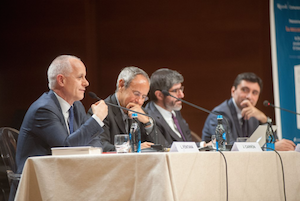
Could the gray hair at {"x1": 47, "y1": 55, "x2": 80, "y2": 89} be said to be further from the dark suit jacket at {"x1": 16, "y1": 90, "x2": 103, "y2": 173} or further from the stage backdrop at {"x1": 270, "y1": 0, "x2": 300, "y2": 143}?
the stage backdrop at {"x1": 270, "y1": 0, "x2": 300, "y2": 143}

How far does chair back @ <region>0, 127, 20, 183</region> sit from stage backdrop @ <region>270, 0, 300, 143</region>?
9.87 ft

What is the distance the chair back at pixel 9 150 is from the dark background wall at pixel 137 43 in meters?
0.60

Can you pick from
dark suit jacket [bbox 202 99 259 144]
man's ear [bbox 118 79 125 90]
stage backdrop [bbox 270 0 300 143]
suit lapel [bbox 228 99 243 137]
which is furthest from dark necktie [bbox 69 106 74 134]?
stage backdrop [bbox 270 0 300 143]

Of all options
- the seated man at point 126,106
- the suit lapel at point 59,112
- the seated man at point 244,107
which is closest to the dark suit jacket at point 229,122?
Result: the seated man at point 244,107

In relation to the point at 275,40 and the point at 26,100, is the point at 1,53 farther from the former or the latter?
the point at 275,40

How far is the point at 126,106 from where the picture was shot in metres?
3.15

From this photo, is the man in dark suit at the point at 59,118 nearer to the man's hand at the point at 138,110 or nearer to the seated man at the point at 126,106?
the seated man at the point at 126,106

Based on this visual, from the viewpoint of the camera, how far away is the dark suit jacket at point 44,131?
7.51ft

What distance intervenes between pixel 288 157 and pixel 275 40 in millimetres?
2628

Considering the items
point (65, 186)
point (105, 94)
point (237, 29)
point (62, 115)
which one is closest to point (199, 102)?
point (237, 29)

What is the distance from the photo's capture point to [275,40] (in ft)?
14.7

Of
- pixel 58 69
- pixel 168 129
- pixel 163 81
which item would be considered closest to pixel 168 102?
pixel 163 81

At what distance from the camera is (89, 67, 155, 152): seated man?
9.80 feet

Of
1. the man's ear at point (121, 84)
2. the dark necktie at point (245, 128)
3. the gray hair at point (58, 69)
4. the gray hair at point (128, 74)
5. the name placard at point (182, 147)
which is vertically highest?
the gray hair at point (58, 69)
